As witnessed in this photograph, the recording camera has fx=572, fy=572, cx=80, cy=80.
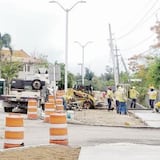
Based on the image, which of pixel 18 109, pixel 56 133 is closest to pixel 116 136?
pixel 56 133

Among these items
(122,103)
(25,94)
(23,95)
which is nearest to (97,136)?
(122,103)

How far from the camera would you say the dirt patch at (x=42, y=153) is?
11086 mm

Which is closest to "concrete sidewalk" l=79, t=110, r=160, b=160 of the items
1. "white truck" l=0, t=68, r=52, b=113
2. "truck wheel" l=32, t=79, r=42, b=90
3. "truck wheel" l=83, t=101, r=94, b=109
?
"white truck" l=0, t=68, r=52, b=113

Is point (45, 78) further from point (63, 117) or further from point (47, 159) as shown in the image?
point (47, 159)

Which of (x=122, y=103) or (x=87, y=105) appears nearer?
(x=122, y=103)

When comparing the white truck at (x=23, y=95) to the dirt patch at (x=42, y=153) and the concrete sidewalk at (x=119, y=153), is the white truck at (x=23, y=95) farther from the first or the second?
the dirt patch at (x=42, y=153)

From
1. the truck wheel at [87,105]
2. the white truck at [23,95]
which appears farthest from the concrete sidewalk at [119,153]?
the truck wheel at [87,105]

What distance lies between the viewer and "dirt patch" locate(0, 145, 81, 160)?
11086 millimetres

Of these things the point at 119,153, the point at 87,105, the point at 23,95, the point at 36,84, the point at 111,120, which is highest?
the point at 36,84

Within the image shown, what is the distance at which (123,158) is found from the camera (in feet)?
36.3

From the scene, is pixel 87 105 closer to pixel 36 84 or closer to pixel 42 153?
pixel 36 84

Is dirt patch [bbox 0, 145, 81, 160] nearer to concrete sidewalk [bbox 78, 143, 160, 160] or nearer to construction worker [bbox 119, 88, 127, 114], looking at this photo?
concrete sidewalk [bbox 78, 143, 160, 160]

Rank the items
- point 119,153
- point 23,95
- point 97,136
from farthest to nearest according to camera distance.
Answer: point 23,95 < point 97,136 < point 119,153

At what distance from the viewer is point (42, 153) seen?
38.4 ft
